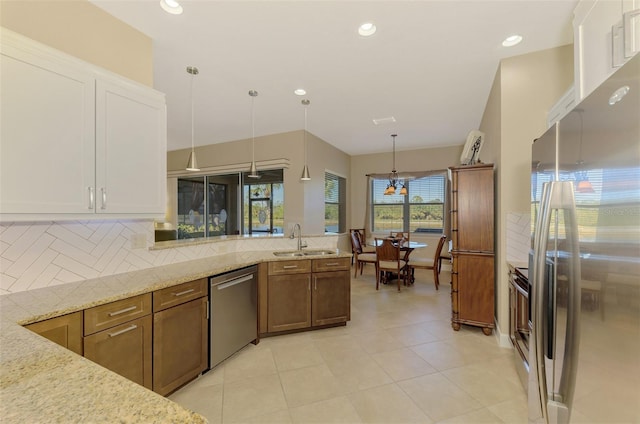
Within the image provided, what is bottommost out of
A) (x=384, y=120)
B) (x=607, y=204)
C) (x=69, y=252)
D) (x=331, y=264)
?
(x=331, y=264)

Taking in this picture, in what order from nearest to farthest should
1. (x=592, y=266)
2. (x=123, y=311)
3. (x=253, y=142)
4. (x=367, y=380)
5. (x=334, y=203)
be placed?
(x=592, y=266) < (x=123, y=311) < (x=367, y=380) < (x=253, y=142) < (x=334, y=203)

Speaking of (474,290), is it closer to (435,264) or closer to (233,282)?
(435,264)

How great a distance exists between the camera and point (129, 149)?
1.99 m

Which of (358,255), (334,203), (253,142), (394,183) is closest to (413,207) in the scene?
(394,183)

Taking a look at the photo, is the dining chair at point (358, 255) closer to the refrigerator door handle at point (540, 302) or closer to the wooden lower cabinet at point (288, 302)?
the wooden lower cabinet at point (288, 302)

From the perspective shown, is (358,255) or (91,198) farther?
(358,255)

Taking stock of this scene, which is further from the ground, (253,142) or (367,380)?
(253,142)

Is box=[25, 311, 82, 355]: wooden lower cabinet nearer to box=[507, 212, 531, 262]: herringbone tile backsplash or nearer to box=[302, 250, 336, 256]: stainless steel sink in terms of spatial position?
box=[302, 250, 336, 256]: stainless steel sink

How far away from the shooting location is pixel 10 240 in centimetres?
168

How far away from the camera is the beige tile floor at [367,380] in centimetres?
189

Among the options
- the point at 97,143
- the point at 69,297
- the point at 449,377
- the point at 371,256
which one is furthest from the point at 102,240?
the point at 371,256

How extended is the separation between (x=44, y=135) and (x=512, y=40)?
3.65 m

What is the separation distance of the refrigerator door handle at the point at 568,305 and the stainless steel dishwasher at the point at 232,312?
85.1 inches

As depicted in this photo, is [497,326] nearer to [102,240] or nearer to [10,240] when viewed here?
[102,240]
